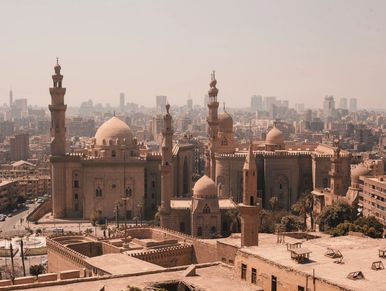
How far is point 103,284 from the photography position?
82.3ft

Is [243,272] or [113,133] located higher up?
[113,133]

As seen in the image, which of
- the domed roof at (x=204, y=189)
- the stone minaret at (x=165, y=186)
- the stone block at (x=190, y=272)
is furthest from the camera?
the stone minaret at (x=165, y=186)

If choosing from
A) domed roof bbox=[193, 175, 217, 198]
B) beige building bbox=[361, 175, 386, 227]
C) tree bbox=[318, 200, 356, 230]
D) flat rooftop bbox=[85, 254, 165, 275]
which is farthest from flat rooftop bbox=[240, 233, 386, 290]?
beige building bbox=[361, 175, 386, 227]

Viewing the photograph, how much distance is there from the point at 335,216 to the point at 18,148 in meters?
103

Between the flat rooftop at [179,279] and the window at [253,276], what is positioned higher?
the window at [253,276]

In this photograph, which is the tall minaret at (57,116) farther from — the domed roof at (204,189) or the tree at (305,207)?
the tree at (305,207)

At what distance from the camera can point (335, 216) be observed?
4950cm

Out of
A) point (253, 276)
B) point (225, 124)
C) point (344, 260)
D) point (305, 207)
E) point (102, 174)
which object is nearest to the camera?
point (344, 260)

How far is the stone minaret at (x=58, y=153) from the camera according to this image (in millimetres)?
62906

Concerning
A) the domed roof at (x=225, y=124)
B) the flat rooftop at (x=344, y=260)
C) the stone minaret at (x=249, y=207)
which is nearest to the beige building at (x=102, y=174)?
the domed roof at (x=225, y=124)

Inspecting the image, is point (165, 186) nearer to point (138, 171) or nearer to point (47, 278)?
point (138, 171)

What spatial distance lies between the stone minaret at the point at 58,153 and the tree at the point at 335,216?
84.9 feet

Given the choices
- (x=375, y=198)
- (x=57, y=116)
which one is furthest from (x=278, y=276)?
(x=57, y=116)

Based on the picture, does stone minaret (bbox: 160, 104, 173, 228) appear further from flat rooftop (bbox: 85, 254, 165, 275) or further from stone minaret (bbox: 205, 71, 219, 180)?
flat rooftop (bbox: 85, 254, 165, 275)
